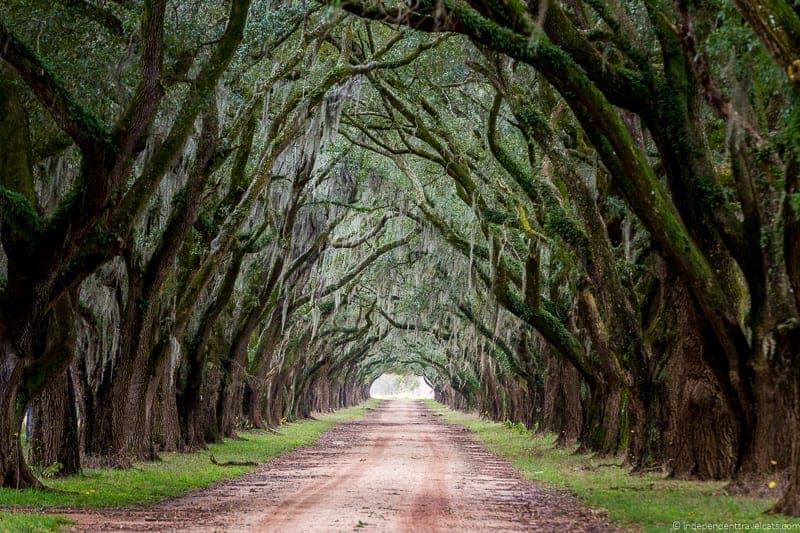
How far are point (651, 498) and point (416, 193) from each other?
1161 cm

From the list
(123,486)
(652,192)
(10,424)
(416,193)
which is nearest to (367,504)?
(123,486)

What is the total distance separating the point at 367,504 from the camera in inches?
477

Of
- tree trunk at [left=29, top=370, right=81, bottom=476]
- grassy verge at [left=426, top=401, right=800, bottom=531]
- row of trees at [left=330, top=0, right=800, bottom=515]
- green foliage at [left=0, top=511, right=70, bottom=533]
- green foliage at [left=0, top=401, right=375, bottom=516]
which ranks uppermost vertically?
row of trees at [left=330, top=0, right=800, bottom=515]

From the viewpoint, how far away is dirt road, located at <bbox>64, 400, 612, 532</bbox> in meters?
9.98

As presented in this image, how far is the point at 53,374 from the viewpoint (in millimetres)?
13078

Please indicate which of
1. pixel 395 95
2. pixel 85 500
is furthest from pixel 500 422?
pixel 85 500

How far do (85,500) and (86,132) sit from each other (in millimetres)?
4668

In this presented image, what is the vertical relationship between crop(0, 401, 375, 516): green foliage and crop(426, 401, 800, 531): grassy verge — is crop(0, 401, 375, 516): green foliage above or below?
above

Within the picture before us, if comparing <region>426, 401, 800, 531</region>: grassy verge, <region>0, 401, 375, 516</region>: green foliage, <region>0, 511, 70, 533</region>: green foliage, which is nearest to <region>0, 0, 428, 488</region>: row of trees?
<region>0, 401, 375, 516</region>: green foliage

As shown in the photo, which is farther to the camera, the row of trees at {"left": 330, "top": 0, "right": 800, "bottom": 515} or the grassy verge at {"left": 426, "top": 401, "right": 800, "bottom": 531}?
the row of trees at {"left": 330, "top": 0, "right": 800, "bottom": 515}

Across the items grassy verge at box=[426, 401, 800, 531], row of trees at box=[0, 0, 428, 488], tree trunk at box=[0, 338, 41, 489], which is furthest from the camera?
tree trunk at box=[0, 338, 41, 489]

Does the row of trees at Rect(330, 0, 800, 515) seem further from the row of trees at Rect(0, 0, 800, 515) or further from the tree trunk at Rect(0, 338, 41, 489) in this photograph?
the tree trunk at Rect(0, 338, 41, 489)

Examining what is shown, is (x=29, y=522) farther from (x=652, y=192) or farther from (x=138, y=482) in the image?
(x=652, y=192)

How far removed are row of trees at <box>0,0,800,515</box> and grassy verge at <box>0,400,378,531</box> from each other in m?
0.66
